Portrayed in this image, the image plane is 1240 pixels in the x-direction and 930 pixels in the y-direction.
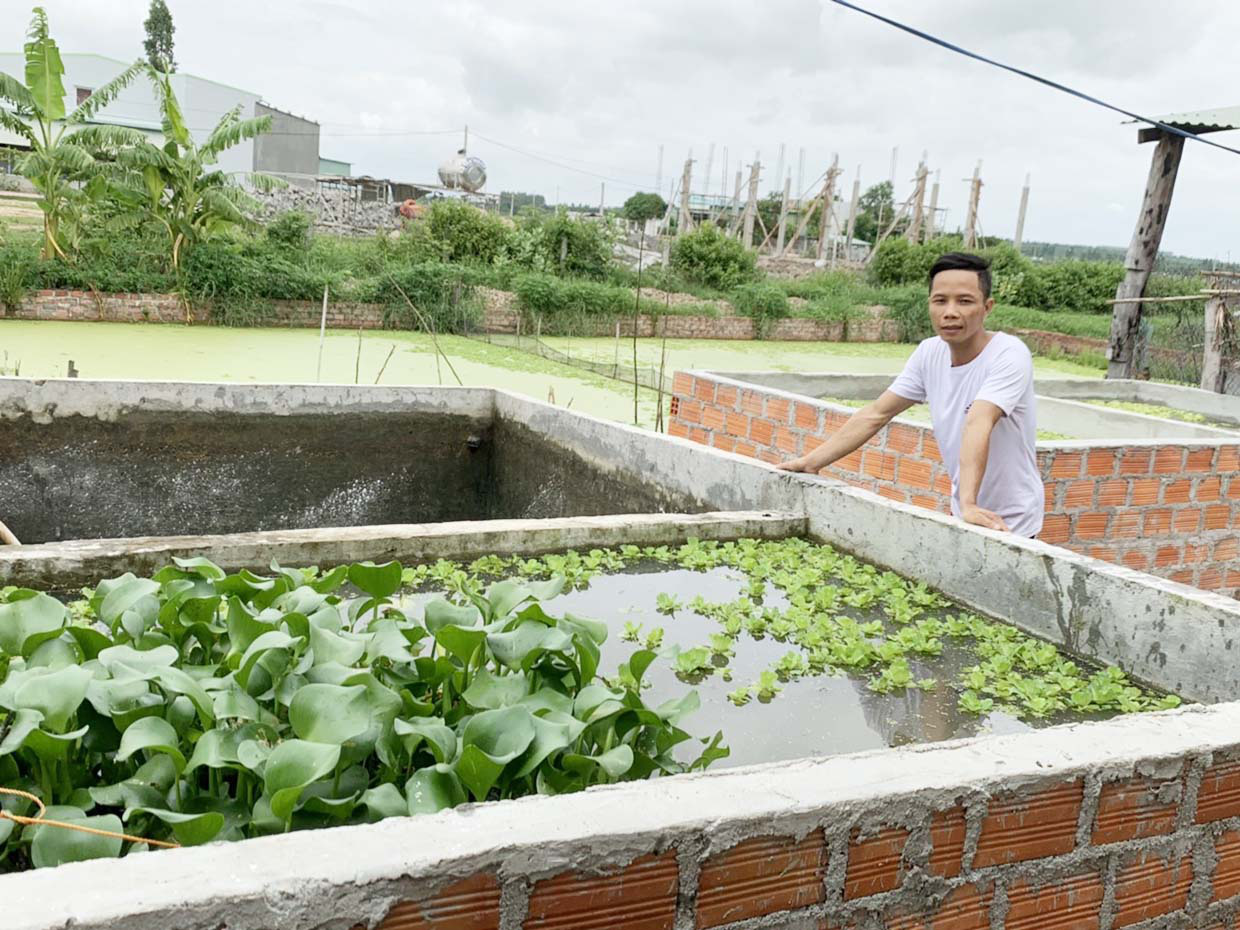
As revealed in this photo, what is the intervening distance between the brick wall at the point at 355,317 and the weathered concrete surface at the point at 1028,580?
26.2ft

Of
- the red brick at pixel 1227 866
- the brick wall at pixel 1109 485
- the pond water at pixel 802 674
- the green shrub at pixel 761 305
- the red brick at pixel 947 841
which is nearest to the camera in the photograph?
the red brick at pixel 947 841

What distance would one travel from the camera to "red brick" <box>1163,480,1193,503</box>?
4.61 meters

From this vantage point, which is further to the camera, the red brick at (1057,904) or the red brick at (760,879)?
the red brick at (1057,904)

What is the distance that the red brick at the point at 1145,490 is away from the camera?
14.8ft

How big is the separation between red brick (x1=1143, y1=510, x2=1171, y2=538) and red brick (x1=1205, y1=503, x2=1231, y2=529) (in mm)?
244

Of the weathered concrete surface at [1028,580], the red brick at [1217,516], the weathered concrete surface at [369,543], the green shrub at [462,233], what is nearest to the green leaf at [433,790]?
the weathered concrete surface at [369,543]

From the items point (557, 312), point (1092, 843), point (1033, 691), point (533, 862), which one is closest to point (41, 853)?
point (533, 862)

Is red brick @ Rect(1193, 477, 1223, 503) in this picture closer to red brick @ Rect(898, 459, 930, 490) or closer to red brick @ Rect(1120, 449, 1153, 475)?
red brick @ Rect(1120, 449, 1153, 475)

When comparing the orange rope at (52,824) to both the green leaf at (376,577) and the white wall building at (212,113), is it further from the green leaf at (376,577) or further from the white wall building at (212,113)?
the white wall building at (212,113)

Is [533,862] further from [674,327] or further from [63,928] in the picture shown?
[674,327]

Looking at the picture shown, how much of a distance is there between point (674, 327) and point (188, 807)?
15.5 metres

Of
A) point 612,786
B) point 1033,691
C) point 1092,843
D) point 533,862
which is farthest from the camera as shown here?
point 1033,691

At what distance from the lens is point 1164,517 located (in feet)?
15.3

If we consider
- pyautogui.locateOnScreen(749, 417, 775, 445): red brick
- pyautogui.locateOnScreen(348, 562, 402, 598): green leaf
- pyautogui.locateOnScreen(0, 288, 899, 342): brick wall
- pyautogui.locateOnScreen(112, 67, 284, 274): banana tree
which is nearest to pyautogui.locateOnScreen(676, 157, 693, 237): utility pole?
pyautogui.locateOnScreen(0, 288, 899, 342): brick wall
